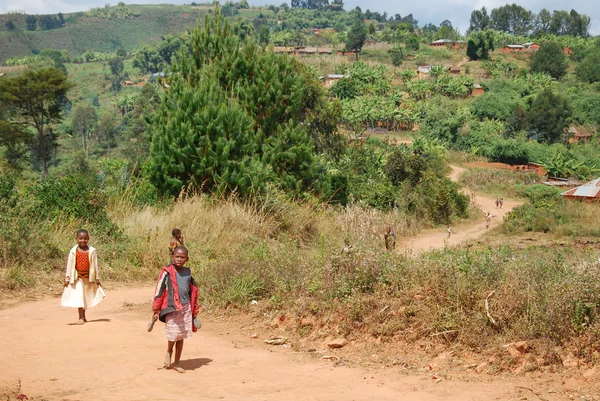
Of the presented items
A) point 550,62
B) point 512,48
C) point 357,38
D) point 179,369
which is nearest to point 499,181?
point 179,369

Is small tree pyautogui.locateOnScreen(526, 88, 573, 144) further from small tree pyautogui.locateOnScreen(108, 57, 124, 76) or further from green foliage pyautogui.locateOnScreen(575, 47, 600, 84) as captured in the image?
small tree pyautogui.locateOnScreen(108, 57, 124, 76)

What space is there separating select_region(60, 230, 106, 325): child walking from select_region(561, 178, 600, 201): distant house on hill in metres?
27.1

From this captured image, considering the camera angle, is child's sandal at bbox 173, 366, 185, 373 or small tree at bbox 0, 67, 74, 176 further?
small tree at bbox 0, 67, 74, 176

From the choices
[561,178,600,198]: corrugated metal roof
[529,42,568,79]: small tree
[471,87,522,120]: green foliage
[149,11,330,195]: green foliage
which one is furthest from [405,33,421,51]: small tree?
[149,11,330,195]: green foliage

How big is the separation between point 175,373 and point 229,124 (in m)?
9.25

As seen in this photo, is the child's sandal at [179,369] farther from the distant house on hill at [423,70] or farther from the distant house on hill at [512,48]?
the distant house on hill at [512,48]

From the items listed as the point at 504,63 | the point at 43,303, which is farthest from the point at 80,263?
the point at 504,63

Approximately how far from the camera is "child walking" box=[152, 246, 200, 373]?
235 inches

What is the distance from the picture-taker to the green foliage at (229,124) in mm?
14133

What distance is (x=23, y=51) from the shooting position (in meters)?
142

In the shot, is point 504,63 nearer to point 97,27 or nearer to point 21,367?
point 21,367

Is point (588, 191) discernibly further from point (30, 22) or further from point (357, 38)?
point (30, 22)

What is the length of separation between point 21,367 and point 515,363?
13.8ft

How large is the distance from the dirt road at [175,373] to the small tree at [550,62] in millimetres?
73865
